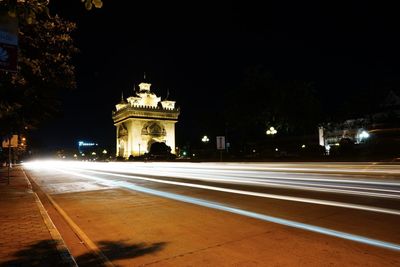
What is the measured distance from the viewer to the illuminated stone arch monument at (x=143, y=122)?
8138cm

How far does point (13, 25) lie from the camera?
17.9ft

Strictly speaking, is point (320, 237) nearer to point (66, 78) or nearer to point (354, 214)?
point (354, 214)

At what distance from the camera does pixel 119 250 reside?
6008 mm

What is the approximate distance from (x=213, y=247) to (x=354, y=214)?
12.6 feet

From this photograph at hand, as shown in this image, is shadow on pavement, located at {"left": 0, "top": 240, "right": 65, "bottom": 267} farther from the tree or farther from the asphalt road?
the tree

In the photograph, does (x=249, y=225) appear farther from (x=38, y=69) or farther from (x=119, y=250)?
(x=38, y=69)

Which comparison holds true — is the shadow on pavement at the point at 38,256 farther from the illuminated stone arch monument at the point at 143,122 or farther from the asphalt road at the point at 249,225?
the illuminated stone arch monument at the point at 143,122

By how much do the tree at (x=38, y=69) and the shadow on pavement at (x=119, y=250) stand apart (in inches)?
215

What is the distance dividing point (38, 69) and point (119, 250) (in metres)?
6.72

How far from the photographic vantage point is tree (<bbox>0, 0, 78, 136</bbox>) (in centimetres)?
1029

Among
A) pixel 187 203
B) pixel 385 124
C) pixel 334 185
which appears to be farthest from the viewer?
pixel 385 124

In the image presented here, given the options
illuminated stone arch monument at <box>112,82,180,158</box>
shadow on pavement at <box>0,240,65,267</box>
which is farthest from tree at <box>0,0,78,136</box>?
illuminated stone arch monument at <box>112,82,180,158</box>

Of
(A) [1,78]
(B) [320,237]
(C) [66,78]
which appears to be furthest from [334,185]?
(A) [1,78]

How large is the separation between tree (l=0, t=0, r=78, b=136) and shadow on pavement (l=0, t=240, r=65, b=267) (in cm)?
509
